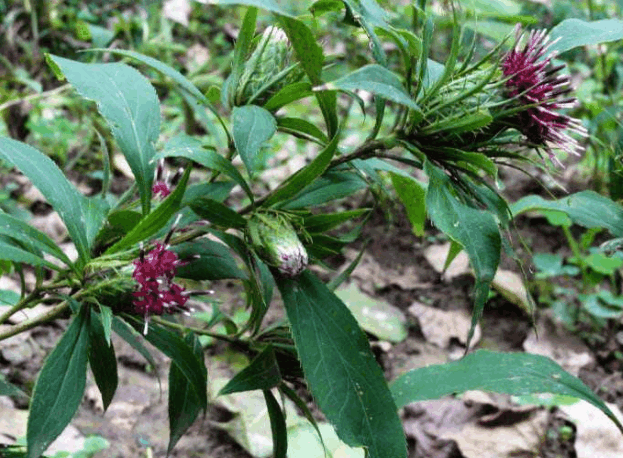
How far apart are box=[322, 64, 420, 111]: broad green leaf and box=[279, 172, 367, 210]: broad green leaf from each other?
229 mm

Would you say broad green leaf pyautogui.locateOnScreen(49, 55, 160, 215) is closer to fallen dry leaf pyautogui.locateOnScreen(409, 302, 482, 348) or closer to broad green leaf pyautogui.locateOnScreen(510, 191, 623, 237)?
broad green leaf pyautogui.locateOnScreen(510, 191, 623, 237)

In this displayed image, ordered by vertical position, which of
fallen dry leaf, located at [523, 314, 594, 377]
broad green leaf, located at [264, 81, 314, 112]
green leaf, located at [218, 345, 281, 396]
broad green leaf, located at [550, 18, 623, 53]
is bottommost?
fallen dry leaf, located at [523, 314, 594, 377]

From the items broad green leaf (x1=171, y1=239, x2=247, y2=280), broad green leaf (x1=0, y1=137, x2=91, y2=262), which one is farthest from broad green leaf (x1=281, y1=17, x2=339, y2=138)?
broad green leaf (x1=0, y1=137, x2=91, y2=262)

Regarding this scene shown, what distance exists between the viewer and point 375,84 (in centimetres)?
76

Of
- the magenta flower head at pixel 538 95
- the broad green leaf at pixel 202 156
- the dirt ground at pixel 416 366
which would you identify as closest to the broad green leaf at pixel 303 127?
the broad green leaf at pixel 202 156

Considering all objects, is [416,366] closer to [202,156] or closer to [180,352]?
[180,352]

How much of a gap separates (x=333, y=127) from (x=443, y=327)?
4.67ft

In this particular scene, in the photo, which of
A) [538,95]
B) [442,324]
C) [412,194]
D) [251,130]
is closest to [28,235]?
[251,130]

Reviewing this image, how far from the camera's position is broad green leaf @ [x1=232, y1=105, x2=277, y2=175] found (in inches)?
33.1

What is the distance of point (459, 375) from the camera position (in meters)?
1.11

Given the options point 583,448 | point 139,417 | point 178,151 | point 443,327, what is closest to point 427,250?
point 443,327

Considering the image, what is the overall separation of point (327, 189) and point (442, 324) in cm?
134

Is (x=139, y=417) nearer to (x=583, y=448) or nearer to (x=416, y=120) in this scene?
(x=583, y=448)

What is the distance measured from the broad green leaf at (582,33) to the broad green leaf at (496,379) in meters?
0.45
